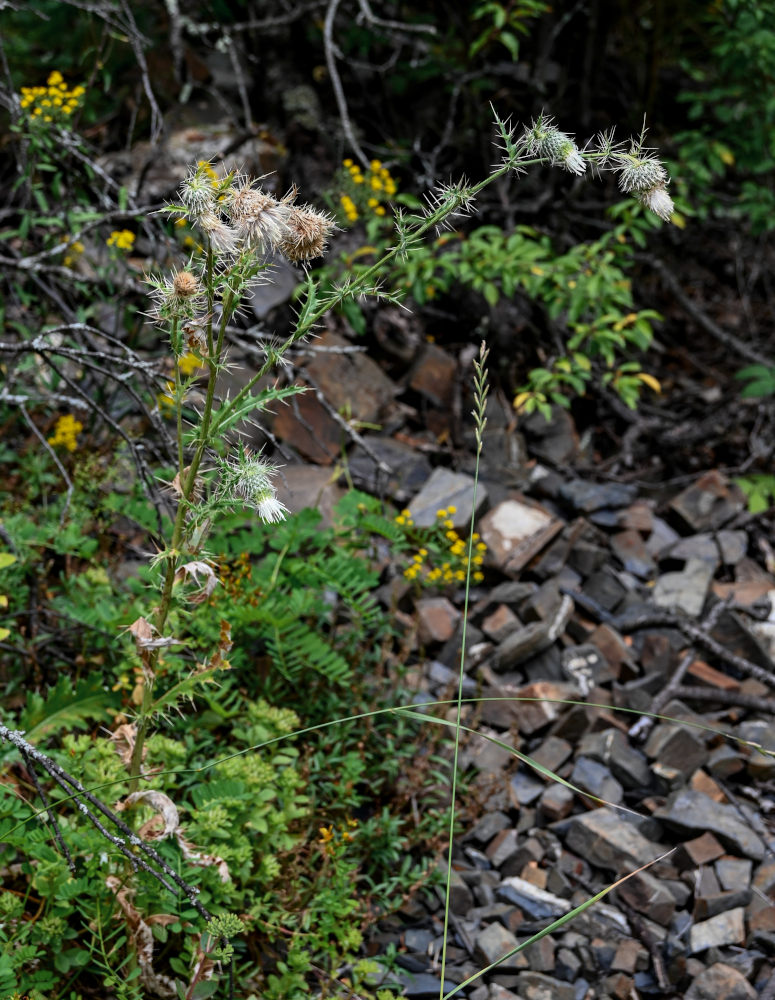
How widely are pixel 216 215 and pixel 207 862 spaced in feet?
4.41

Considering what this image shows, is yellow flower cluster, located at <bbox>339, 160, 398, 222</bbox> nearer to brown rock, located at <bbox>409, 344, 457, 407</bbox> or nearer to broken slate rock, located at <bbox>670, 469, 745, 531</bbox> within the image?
brown rock, located at <bbox>409, 344, 457, 407</bbox>

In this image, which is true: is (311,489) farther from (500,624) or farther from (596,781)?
(596,781)

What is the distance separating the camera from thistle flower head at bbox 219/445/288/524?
1.58 m

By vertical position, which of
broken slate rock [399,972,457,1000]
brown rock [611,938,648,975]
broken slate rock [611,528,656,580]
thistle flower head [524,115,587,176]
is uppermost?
thistle flower head [524,115,587,176]

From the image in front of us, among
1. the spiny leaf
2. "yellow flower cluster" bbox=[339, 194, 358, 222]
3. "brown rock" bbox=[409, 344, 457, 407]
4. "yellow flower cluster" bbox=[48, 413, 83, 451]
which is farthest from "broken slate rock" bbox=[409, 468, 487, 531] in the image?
the spiny leaf

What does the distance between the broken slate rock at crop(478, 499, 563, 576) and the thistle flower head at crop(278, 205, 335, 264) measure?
2.44 meters

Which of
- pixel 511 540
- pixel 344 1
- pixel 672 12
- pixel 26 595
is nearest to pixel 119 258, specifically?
pixel 26 595

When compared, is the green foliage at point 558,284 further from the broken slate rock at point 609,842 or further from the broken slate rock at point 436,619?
the broken slate rock at point 609,842

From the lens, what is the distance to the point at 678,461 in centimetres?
495

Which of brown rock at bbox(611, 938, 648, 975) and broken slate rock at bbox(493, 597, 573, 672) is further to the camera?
broken slate rock at bbox(493, 597, 573, 672)

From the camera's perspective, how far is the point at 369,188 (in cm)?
488

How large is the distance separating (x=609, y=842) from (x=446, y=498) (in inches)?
66.8

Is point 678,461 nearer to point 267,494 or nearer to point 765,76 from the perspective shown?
point 765,76

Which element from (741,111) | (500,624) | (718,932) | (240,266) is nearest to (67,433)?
(500,624)
